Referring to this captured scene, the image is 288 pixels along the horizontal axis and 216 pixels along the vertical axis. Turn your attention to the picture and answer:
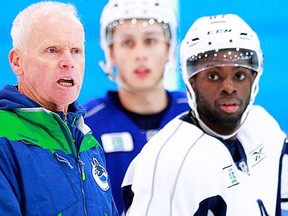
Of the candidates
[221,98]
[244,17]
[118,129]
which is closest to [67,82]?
[221,98]

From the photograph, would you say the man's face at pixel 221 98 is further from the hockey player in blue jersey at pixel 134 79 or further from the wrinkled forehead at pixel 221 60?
the hockey player in blue jersey at pixel 134 79

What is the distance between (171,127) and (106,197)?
66 cm

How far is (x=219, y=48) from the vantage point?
2.99 m

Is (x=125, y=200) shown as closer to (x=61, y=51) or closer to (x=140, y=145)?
(x=140, y=145)

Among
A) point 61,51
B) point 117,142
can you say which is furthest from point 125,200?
point 61,51

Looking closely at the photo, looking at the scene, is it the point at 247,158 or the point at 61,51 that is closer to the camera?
the point at 61,51

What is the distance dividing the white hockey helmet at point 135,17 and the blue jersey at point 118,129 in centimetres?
18

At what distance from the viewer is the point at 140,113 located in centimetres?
370

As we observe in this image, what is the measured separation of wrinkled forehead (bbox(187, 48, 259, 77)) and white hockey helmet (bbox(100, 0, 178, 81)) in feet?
2.69

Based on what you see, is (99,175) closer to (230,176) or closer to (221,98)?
(230,176)

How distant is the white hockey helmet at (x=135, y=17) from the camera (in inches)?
151

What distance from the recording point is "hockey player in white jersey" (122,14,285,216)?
8.53ft

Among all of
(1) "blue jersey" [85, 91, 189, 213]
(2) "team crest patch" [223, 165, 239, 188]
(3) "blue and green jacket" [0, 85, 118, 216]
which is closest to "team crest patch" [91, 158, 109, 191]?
(3) "blue and green jacket" [0, 85, 118, 216]

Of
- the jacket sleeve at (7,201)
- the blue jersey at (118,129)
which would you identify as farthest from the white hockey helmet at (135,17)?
the jacket sleeve at (7,201)
